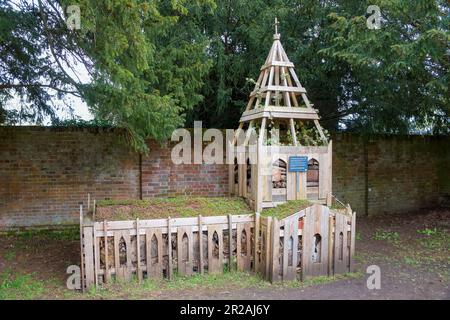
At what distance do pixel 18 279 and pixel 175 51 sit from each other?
4.32 meters

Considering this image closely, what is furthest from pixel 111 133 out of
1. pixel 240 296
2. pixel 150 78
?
pixel 240 296

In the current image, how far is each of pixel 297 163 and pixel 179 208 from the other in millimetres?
1848

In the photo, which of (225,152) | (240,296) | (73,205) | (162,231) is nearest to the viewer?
(240,296)

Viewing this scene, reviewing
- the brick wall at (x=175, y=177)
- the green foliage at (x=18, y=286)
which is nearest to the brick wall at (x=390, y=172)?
the brick wall at (x=175, y=177)

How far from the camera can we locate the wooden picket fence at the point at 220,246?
5.12 meters

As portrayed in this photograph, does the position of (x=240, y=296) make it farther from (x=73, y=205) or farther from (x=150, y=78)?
(x=73, y=205)

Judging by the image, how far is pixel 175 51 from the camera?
23.2 feet

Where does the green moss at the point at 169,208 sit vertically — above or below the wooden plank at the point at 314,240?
above

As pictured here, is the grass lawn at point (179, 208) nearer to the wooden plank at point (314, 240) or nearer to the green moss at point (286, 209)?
the green moss at point (286, 209)

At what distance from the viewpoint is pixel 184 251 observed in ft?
17.8

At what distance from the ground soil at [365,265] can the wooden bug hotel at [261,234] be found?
1.23 feet

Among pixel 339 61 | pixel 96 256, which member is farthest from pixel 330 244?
pixel 339 61

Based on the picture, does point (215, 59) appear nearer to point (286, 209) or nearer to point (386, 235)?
point (286, 209)

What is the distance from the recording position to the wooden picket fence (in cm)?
512
